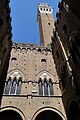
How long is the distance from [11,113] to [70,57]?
651 centimetres

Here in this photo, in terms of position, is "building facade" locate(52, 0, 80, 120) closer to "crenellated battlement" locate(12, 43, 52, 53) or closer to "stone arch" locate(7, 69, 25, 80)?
"stone arch" locate(7, 69, 25, 80)

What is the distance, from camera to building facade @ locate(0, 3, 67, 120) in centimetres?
1305

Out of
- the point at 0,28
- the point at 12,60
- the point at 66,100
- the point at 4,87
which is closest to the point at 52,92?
the point at 66,100

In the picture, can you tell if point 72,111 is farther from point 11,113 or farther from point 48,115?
point 11,113

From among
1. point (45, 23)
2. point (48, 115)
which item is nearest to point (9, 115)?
point (48, 115)

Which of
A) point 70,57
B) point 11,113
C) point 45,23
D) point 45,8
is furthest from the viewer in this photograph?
point 45,8

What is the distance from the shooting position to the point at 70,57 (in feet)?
42.2

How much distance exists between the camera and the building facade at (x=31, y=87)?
514 inches

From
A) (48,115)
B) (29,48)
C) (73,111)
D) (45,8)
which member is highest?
(45,8)

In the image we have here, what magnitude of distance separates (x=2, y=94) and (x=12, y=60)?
4.72 metres

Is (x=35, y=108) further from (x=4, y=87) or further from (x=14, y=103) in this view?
(x=4, y=87)

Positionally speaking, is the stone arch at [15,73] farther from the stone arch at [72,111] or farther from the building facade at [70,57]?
the stone arch at [72,111]

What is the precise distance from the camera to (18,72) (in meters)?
16.3

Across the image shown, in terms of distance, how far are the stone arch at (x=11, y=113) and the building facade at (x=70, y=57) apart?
353cm
